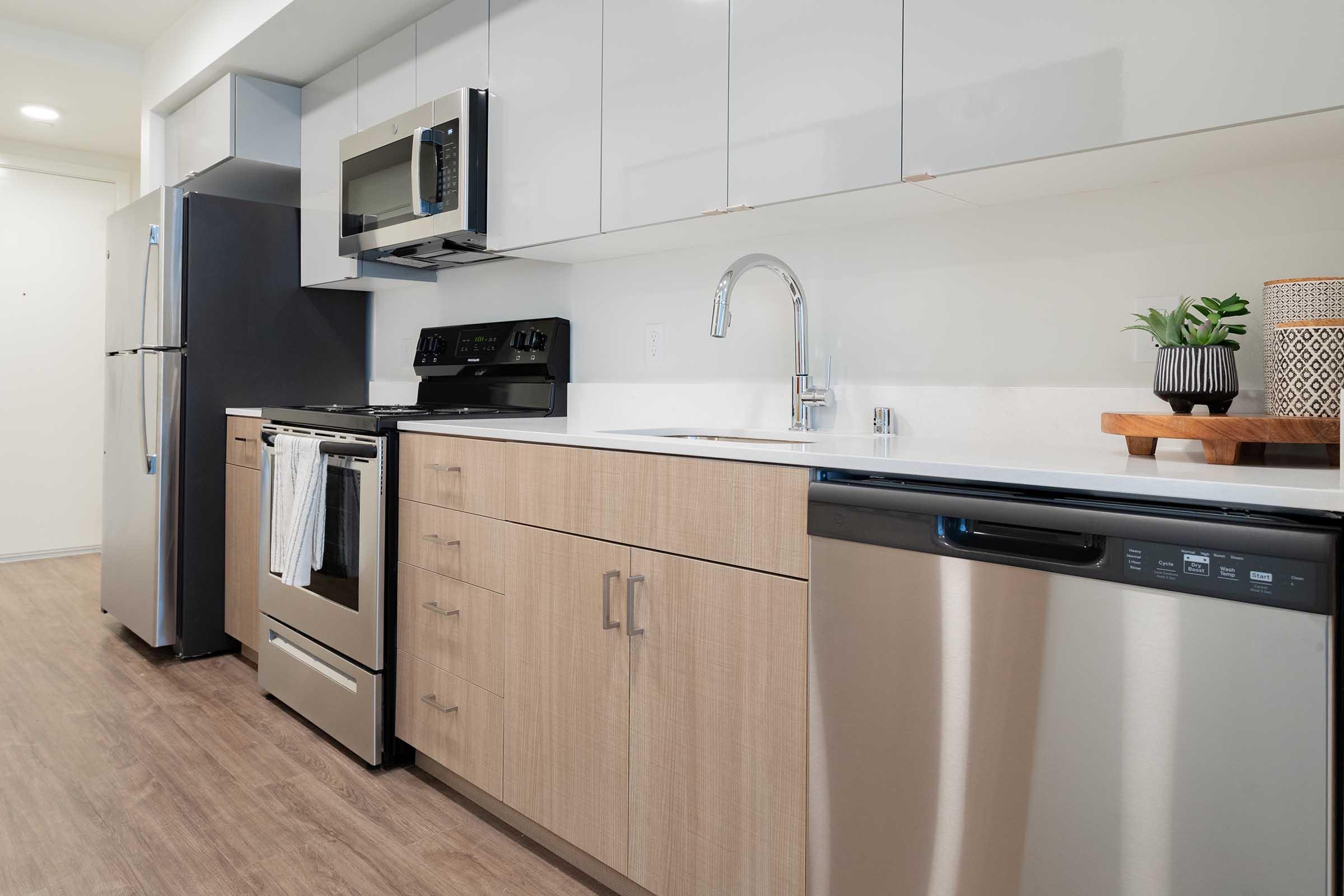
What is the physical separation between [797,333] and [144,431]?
2557 mm

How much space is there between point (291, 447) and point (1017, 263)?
77.3 inches

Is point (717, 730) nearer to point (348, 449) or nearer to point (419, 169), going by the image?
point (348, 449)

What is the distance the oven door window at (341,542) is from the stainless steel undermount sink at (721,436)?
793 mm

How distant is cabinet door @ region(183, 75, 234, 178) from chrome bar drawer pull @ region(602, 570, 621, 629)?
2.59m

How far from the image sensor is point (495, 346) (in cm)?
279

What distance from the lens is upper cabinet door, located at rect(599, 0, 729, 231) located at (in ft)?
5.64

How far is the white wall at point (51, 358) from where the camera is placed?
15.6 ft

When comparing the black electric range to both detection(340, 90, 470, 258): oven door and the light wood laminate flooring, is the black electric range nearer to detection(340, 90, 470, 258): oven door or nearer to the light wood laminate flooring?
detection(340, 90, 470, 258): oven door

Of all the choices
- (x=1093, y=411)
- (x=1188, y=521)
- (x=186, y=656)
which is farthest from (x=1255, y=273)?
(x=186, y=656)

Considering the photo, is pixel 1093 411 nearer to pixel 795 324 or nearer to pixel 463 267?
pixel 795 324

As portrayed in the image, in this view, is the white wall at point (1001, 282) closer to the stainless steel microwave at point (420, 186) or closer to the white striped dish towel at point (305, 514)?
the stainless steel microwave at point (420, 186)

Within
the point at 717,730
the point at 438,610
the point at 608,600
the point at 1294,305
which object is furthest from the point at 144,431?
the point at 1294,305

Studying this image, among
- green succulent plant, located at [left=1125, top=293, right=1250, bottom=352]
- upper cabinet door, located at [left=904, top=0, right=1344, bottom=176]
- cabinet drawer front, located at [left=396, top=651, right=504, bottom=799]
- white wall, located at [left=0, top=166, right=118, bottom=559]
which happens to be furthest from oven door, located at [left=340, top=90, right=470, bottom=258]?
white wall, located at [left=0, top=166, right=118, bottom=559]

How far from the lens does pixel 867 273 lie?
6.07 feet
